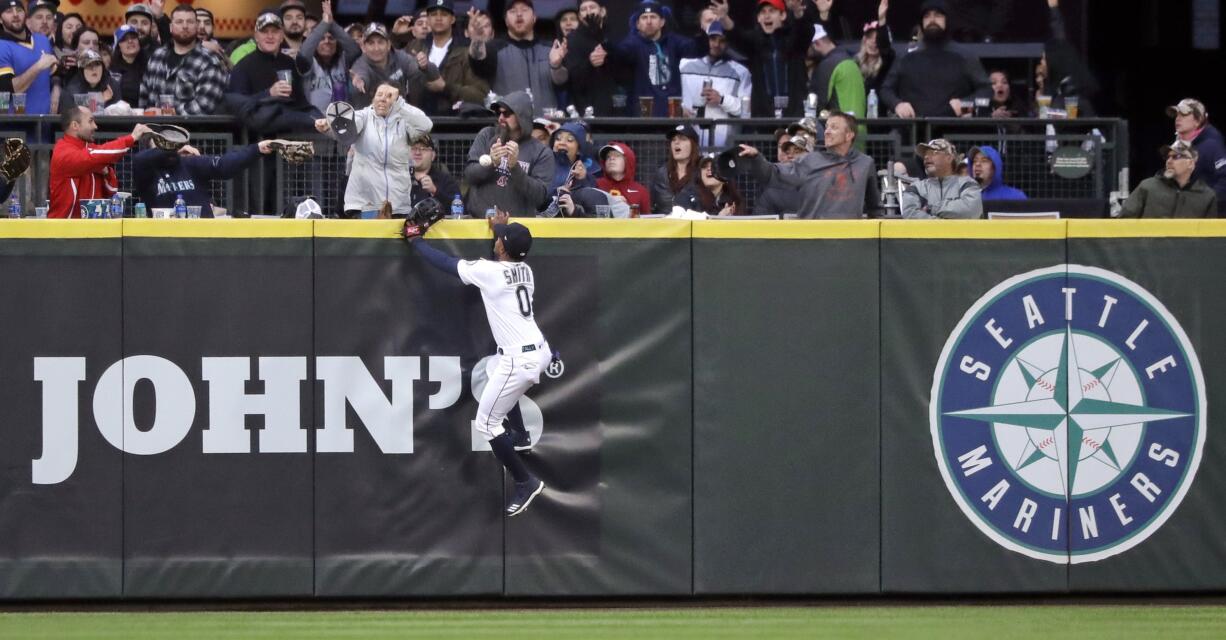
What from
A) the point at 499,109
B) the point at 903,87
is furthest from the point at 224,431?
the point at 903,87

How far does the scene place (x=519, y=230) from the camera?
1030cm

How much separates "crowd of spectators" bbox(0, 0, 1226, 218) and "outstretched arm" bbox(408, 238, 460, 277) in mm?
1404

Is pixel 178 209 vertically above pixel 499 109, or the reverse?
pixel 499 109

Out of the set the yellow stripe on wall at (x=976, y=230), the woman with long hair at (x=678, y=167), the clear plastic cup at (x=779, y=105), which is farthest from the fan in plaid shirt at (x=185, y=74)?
the yellow stripe on wall at (x=976, y=230)

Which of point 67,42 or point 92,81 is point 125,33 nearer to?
point 67,42

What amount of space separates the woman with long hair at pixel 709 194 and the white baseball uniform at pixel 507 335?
9.88 ft

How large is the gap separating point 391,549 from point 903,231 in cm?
358

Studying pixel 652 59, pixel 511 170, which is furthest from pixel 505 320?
pixel 652 59

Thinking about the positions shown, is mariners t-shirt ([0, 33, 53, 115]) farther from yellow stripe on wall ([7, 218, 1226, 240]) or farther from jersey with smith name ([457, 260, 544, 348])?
jersey with smith name ([457, 260, 544, 348])

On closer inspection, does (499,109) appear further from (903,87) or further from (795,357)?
(903,87)

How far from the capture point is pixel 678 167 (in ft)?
44.1

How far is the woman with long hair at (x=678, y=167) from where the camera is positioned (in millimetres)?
13406

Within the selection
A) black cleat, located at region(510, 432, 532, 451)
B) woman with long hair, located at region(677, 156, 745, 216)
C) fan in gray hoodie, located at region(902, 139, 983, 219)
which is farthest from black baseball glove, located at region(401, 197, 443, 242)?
fan in gray hoodie, located at region(902, 139, 983, 219)

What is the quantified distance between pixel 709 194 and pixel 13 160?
486 cm
